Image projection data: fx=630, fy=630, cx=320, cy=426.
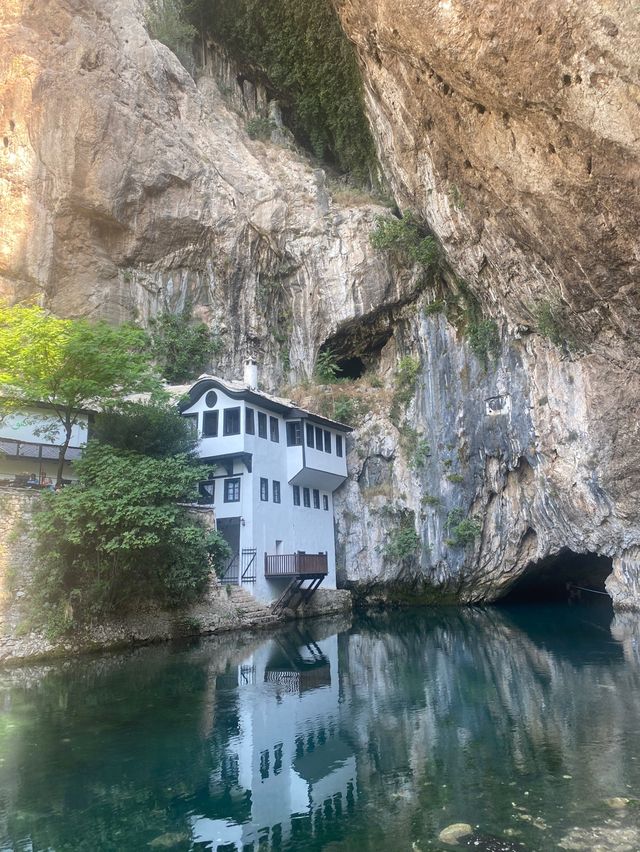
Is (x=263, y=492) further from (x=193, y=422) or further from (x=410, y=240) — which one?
(x=410, y=240)

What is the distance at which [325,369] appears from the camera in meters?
35.8

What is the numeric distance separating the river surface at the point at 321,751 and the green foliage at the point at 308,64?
33.3 m

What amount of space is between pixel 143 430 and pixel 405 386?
52.3 feet

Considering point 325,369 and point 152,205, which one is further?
point 325,369

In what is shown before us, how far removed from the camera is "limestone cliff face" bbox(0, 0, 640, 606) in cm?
1770

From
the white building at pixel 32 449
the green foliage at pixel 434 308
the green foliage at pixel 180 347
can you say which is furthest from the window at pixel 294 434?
the green foliage at pixel 434 308

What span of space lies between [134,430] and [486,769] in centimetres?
1691

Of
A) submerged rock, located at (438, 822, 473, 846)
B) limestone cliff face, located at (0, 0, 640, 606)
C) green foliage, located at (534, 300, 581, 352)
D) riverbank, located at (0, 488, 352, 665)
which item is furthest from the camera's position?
green foliage, located at (534, 300, 581, 352)

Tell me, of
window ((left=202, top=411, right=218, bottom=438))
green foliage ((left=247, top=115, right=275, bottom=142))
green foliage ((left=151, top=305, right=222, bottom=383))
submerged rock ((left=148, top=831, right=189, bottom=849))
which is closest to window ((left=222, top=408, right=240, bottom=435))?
window ((left=202, top=411, right=218, bottom=438))

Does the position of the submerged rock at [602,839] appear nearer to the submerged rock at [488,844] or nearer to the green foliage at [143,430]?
the submerged rock at [488,844]

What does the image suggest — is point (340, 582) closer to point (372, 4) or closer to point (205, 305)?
point (205, 305)

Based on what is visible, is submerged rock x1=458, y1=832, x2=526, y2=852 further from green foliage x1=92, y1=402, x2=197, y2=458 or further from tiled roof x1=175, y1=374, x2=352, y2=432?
tiled roof x1=175, y1=374, x2=352, y2=432

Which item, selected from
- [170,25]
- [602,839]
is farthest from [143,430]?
[170,25]

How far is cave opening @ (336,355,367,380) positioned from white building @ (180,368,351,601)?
24.8ft
